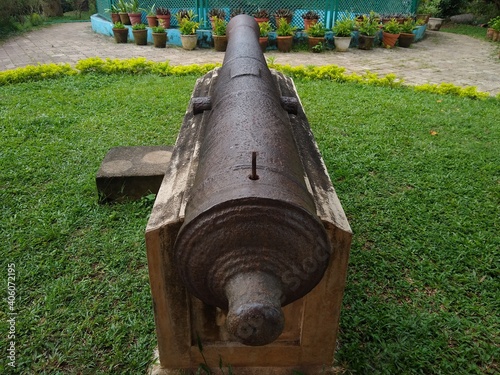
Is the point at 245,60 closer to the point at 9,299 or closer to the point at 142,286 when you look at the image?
the point at 142,286

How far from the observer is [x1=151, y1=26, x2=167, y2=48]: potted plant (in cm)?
1111

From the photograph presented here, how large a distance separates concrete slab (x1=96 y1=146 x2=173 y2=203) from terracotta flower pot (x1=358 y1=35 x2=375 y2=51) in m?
8.42

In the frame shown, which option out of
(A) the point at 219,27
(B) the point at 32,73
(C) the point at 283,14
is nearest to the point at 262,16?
(C) the point at 283,14

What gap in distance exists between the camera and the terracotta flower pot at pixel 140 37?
11328mm

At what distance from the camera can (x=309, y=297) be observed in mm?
2141

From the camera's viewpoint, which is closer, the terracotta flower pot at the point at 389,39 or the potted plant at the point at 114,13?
the terracotta flower pot at the point at 389,39

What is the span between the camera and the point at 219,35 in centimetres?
1061

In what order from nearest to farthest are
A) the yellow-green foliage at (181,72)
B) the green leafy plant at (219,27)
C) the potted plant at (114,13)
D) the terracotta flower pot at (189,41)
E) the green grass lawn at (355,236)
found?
the green grass lawn at (355,236), the yellow-green foliage at (181,72), the green leafy plant at (219,27), the terracotta flower pot at (189,41), the potted plant at (114,13)

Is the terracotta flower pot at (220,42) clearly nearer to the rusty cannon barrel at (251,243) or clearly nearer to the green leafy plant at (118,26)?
the green leafy plant at (118,26)

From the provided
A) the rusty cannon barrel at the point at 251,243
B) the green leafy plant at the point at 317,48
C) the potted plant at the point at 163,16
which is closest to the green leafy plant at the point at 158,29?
the potted plant at the point at 163,16

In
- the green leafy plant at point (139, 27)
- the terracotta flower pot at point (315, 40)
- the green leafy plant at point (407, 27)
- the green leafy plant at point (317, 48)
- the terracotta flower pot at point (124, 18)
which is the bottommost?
the green leafy plant at point (317, 48)

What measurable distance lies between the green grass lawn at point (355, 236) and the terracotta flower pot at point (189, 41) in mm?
4866

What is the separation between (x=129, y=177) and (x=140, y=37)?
28.0ft

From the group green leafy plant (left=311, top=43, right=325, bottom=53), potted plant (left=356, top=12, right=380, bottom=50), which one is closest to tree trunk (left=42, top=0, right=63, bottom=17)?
green leafy plant (left=311, top=43, right=325, bottom=53)
